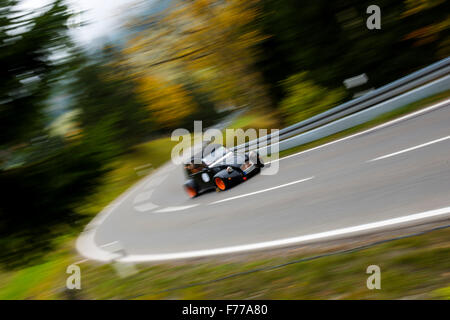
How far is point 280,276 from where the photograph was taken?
195 inches

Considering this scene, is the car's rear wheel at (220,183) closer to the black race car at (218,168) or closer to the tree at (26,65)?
the black race car at (218,168)

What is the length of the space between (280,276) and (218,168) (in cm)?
559

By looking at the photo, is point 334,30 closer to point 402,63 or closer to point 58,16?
point 402,63

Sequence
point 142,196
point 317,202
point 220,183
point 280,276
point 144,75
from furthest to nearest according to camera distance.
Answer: point 144,75 < point 142,196 < point 220,183 < point 317,202 < point 280,276

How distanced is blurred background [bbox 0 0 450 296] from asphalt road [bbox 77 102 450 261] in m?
2.61

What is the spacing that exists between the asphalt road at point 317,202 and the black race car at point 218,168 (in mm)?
306

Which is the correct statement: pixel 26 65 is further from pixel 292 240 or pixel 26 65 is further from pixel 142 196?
pixel 142 196

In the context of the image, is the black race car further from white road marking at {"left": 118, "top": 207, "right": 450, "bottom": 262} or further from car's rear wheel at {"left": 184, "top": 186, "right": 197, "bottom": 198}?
white road marking at {"left": 118, "top": 207, "right": 450, "bottom": 262}

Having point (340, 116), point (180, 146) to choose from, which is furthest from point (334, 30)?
point (180, 146)

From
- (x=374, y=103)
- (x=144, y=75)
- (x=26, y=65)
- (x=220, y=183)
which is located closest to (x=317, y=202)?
(x=220, y=183)

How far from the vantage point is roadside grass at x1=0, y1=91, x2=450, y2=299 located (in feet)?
12.5

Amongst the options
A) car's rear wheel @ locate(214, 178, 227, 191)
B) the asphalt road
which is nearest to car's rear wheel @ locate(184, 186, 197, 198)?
the asphalt road

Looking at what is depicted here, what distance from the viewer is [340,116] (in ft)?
37.1

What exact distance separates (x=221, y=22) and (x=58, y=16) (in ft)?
46.1
